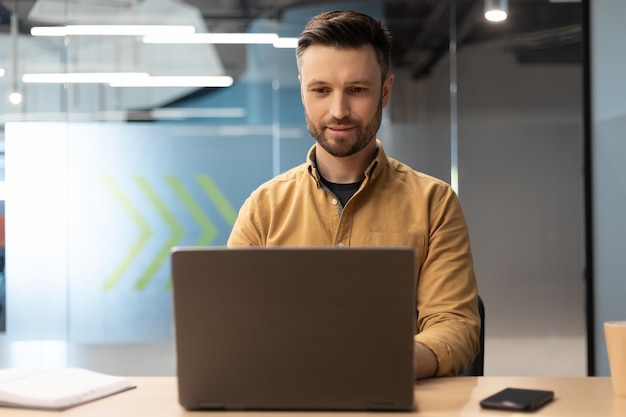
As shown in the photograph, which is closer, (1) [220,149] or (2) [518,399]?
(2) [518,399]

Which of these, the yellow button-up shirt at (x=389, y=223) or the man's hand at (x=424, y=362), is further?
the yellow button-up shirt at (x=389, y=223)

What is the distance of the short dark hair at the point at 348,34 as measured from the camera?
204cm

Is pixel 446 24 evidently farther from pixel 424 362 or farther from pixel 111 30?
pixel 424 362

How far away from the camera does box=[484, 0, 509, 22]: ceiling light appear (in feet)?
13.4

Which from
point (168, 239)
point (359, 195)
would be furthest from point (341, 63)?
point (168, 239)

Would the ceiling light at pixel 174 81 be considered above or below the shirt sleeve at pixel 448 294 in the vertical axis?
above

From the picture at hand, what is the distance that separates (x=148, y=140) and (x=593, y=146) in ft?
7.51

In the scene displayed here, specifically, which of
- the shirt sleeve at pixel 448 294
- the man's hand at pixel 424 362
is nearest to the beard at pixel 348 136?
the shirt sleeve at pixel 448 294

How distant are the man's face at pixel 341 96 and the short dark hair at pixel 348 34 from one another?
0.08ft

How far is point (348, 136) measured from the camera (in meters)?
2.02

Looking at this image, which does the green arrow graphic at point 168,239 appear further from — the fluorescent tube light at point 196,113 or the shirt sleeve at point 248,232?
the shirt sleeve at point 248,232

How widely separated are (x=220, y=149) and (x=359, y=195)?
6.83ft

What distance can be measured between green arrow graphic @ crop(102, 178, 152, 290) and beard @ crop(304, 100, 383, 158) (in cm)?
226

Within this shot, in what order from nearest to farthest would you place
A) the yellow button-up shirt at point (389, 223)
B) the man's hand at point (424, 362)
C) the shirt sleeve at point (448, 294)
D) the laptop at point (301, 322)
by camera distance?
the laptop at point (301, 322)
the man's hand at point (424, 362)
the shirt sleeve at point (448, 294)
the yellow button-up shirt at point (389, 223)
